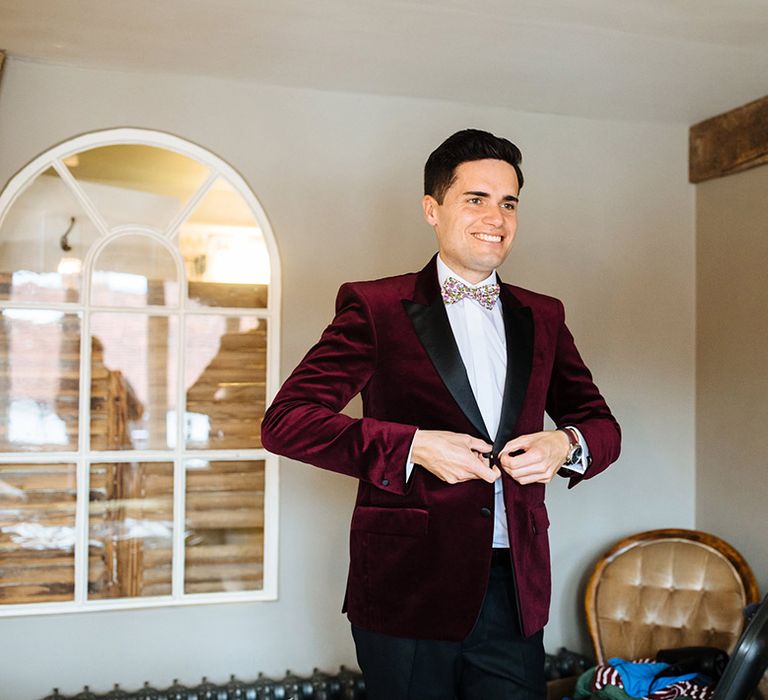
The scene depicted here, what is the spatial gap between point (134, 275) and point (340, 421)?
1.68 metres

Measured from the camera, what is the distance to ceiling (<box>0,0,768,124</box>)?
98.4 inches

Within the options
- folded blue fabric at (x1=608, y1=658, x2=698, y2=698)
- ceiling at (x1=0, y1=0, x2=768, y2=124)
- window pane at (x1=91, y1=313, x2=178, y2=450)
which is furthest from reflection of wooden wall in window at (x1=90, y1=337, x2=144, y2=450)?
folded blue fabric at (x1=608, y1=658, x2=698, y2=698)

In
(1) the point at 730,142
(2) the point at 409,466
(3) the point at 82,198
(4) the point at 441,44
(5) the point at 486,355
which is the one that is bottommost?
(2) the point at 409,466

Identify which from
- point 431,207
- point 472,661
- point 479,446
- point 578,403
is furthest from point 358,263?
point 472,661

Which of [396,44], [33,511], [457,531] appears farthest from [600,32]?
[33,511]

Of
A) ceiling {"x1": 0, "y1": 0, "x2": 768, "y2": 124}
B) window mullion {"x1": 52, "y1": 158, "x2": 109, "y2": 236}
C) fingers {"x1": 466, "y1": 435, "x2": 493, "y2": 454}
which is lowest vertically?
fingers {"x1": 466, "y1": 435, "x2": 493, "y2": 454}

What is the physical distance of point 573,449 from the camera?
1.85 m

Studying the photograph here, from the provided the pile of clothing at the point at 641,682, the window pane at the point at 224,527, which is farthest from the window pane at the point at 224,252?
the pile of clothing at the point at 641,682

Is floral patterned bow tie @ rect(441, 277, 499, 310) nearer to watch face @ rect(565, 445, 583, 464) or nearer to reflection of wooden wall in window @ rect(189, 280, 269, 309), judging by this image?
watch face @ rect(565, 445, 583, 464)

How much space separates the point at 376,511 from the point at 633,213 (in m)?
2.33

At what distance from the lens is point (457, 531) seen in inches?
69.6

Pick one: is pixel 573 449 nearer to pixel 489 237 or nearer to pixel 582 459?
pixel 582 459

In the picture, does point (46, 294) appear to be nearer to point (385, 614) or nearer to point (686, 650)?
point (385, 614)

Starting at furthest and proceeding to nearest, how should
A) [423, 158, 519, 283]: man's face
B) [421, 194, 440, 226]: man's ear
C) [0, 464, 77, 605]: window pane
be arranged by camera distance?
1. [0, 464, 77, 605]: window pane
2. [421, 194, 440, 226]: man's ear
3. [423, 158, 519, 283]: man's face
